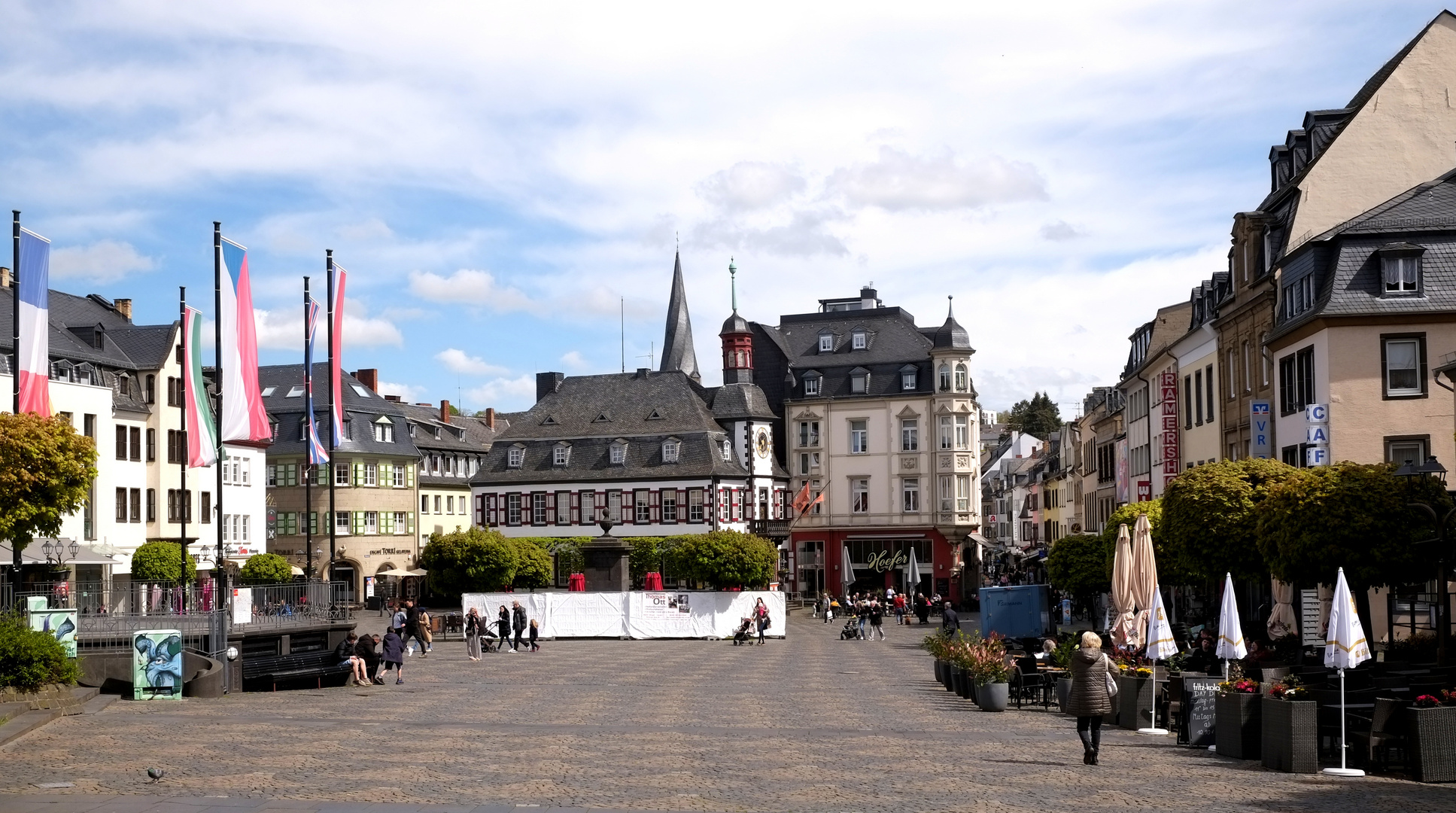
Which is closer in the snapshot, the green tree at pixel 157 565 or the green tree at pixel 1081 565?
the green tree at pixel 1081 565

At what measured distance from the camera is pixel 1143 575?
97.0 ft

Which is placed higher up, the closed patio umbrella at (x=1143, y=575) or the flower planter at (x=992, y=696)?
the closed patio umbrella at (x=1143, y=575)

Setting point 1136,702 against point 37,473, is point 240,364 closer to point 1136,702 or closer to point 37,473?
point 37,473

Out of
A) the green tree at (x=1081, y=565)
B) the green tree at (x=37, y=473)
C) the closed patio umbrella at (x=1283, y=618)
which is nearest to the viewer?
the closed patio umbrella at (x=1283, y=618)

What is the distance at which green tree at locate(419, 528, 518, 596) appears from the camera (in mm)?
62844

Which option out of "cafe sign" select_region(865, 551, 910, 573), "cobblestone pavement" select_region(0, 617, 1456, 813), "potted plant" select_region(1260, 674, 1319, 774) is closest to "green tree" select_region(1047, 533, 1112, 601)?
"cobblestone pavement" select_region(0, 617, 1456, 813)

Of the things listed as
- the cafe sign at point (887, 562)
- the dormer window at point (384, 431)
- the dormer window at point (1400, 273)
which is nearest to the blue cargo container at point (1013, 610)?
the dormer window at point (1400, 273)

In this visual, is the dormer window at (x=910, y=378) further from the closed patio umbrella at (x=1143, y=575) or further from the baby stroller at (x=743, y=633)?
the closed patio umbrella at (x=1143, y=575)

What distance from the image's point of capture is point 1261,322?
43.9 meters

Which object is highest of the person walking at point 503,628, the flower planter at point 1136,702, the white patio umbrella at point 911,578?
the flower planter at point 1136,702

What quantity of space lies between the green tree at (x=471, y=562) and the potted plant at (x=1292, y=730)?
1863 inches

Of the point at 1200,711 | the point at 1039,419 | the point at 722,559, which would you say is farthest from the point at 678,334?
the point at 1200,711

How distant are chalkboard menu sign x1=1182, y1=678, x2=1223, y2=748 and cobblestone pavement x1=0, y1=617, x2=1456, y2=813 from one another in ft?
0.93

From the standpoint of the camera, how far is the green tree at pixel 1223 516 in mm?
33188
